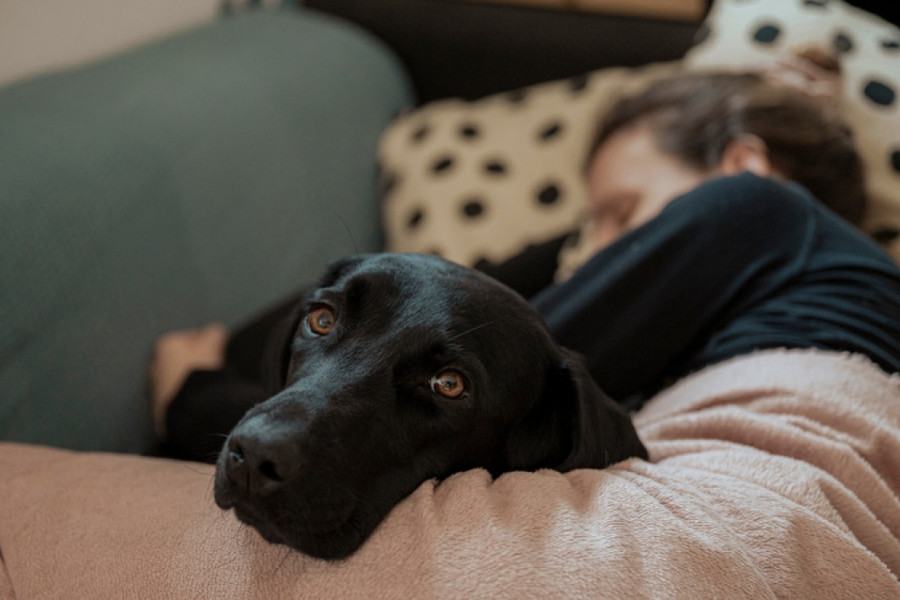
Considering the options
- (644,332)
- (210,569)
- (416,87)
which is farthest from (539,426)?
(416,87)

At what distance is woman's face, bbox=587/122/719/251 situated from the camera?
1.76 m

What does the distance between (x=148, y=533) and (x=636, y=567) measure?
1.80 ft

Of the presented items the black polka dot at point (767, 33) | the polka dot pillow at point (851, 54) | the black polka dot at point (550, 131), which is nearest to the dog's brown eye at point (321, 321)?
the black polka dot at point (550, 131)

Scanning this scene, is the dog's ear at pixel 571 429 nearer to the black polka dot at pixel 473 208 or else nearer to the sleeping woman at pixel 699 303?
the sleeping woman at pixel 699 303

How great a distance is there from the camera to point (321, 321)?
39.9 inches

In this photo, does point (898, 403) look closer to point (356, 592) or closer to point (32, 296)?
point (356, 592)

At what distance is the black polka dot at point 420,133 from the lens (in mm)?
2289

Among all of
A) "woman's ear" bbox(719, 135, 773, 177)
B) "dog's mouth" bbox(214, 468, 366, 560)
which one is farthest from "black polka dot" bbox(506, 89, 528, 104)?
"dog's mouth" bbox(214, 468, 366, 560)

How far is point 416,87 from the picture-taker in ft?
8.88

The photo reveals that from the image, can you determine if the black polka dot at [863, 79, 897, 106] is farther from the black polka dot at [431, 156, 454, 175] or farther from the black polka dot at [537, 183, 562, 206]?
the black polka dot at [431, 156, 454, 175]

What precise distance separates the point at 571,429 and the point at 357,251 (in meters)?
0.80

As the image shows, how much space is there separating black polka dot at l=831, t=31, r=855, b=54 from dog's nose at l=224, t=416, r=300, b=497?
182 cm

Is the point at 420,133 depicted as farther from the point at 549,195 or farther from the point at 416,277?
the point at 416,277

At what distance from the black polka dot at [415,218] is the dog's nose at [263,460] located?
1425 mm
